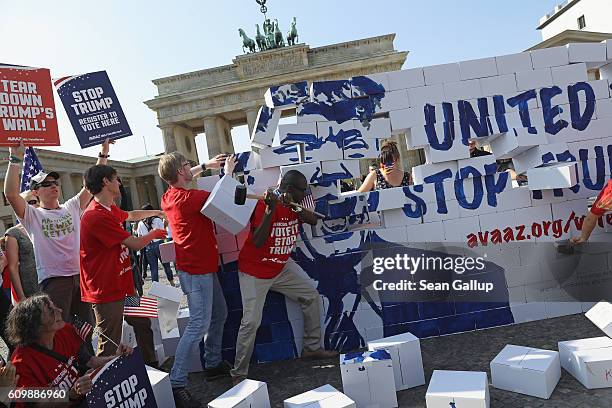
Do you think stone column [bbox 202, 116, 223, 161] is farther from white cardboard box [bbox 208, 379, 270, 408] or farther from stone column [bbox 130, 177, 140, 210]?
white cardboard box [bbox 208, 379, 270, 408]

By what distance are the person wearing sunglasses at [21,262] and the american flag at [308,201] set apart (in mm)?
2605

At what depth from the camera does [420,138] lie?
14.5ft

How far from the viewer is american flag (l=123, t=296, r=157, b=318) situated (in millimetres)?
4195

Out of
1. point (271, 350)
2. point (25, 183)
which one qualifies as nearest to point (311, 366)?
point (271, 350)

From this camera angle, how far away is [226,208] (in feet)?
12.0

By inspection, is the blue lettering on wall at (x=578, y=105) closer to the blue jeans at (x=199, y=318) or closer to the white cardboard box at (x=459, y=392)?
the white cardboard box at (x=459, y=392)

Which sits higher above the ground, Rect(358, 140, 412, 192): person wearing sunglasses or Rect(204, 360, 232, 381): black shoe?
Rect(358, 140, 412, 192): person wearing sunglasses

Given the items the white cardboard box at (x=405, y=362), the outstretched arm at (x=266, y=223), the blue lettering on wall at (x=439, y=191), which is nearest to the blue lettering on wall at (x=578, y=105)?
the blue lettering on wall at (x=439, y=191)

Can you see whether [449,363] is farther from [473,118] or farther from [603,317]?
[473,118]

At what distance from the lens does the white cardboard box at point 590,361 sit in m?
2.98

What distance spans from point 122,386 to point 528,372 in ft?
8.65

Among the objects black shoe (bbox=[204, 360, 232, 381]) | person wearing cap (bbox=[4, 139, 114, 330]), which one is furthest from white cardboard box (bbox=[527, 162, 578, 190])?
person wearing cap (bbox=[4, 139, 114, 330])

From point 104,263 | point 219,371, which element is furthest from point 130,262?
point 219,371

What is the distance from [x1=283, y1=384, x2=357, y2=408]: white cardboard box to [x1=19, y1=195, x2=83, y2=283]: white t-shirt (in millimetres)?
2413
